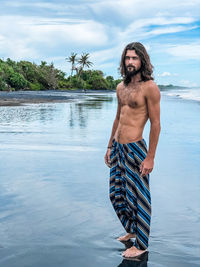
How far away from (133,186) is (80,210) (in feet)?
3.94

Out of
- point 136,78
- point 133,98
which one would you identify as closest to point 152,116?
point 133,98

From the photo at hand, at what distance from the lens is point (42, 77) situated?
85750 mm

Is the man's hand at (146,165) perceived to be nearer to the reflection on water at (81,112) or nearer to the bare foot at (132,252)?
the bare foot at (132,252)

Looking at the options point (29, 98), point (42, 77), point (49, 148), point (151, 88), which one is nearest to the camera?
point (151, 88)

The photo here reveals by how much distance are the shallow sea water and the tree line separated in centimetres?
5509

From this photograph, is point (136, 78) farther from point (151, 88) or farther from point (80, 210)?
point (80, 210)

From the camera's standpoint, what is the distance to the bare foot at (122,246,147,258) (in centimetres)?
319

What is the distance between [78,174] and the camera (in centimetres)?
586

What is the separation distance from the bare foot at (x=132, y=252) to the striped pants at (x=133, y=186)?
34 mm

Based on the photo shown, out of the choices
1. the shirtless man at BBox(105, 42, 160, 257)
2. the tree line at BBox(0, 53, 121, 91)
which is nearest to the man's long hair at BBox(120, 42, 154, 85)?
the shirtless man at BBox(105, 42, 160, 257)

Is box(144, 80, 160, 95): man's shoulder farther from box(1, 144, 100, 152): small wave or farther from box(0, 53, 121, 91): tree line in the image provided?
box(0, 53, 121, 91): tree line

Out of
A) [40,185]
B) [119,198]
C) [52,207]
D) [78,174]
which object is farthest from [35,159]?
[119,198]

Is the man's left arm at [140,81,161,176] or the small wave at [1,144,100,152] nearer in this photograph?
the man's left arm at [140,81,161,176]

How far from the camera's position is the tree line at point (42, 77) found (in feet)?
218
